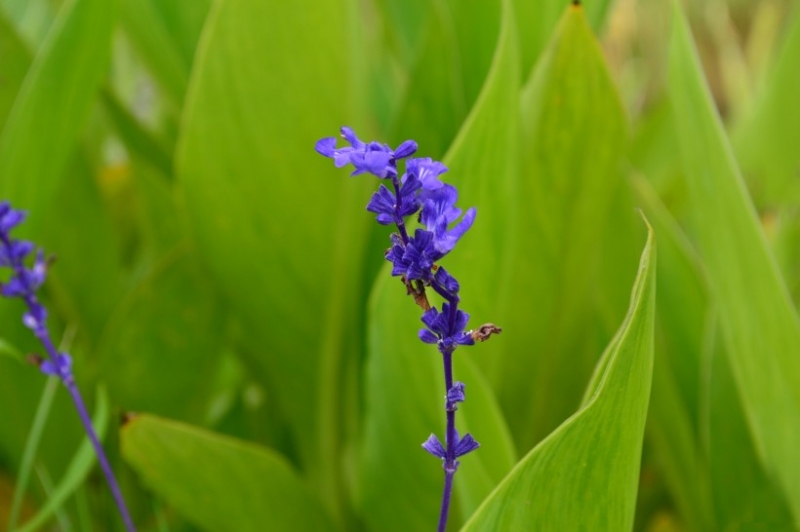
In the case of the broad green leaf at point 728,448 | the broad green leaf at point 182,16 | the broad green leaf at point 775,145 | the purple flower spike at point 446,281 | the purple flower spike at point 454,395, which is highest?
the broad green leaf at point 775,145

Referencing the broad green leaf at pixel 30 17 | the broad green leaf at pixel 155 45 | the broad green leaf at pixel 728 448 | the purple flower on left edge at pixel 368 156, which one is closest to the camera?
the purple flower on left edge at pixel 368 156

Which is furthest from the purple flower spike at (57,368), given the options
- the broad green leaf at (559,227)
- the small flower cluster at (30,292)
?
the broad green leaf at (559,227)

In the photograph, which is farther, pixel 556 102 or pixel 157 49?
pixel 157 49

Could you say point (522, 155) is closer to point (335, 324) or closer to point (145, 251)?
point (335, 324)

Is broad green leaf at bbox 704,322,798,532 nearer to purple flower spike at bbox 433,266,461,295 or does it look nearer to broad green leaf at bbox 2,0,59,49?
purple flower spike at bbox 433,266,461,295

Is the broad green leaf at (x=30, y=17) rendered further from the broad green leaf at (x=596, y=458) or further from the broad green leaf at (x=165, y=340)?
the broad green leaf at (x=596, y=458)

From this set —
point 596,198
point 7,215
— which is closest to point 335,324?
point 596,198

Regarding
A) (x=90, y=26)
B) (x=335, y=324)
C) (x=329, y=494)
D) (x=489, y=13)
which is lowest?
(x=329, y=494)

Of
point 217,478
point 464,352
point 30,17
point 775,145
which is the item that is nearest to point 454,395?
point 464,352
